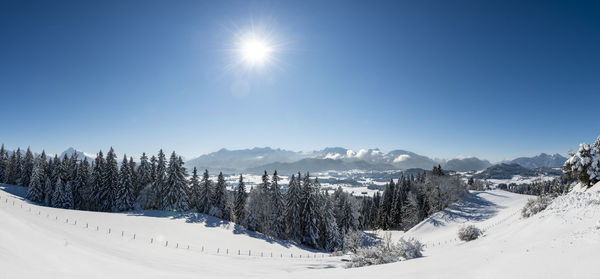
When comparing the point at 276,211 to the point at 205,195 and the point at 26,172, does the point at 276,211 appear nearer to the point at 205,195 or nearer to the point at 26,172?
the point at 205,195

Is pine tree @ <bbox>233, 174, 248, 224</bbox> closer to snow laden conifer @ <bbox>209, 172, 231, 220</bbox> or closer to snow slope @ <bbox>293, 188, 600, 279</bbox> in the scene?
snow laden conifer @ <bbox>209, 172, 231, 220</bbox>

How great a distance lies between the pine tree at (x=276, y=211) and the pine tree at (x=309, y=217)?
4.63 metres

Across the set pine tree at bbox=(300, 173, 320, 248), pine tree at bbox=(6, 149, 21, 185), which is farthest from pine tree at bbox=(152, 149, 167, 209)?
pine tree at bbox=(6, 149, 21, 185)

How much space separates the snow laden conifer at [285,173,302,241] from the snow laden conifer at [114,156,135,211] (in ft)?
113

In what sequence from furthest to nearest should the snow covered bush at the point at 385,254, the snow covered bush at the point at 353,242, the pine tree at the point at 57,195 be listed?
1. the pine tree at the point at 57,195
2. the snow covered bush at the point at 353,242
3. the snow covered bush at the point at 385,254

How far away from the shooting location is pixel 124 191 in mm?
54375

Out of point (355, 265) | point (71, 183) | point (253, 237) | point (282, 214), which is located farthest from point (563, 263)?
point (71, 183)

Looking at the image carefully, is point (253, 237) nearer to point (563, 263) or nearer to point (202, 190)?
point (202, 190)

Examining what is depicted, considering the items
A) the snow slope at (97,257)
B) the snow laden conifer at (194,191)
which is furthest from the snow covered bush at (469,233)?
the snow laden conifer at (194,191)

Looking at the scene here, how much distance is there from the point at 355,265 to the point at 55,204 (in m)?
65.4

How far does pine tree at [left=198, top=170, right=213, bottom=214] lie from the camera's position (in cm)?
5359

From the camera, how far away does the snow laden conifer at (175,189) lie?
52375mm

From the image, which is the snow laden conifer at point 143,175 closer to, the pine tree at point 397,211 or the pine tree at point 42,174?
the pine tree at point 42,174

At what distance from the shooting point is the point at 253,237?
43.0 m
